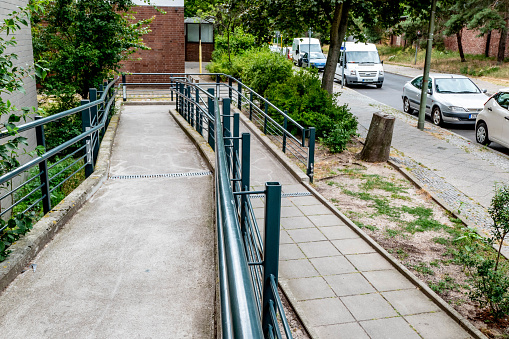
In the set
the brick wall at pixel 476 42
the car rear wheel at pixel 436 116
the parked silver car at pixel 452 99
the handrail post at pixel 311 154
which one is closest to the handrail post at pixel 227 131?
the handrail post at pixel 311 154

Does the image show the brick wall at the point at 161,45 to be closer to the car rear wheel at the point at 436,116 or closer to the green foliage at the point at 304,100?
the green foliage at the point at 304,100

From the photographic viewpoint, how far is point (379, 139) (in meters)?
10.9

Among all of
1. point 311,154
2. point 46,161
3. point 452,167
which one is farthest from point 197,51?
point 46,161

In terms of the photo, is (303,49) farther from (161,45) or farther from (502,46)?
(161,45)

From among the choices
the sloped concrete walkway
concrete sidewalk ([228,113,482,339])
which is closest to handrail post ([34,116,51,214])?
the sloped concrete walkway

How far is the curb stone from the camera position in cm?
404

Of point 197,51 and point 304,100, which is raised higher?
point 197,51

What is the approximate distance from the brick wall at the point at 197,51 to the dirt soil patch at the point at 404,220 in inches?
1038

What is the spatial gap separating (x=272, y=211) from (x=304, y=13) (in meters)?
13.5

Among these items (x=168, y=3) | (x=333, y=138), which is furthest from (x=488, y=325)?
(x=168, y=3)

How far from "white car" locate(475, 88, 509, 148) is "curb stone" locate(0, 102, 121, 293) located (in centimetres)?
974

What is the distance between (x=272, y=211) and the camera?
9.56 ft

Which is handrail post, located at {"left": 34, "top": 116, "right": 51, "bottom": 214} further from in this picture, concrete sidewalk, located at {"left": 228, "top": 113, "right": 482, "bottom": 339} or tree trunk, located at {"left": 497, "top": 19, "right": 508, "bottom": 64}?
tree trunk, located at {"left": 497, "top": 19, "right": 508, "bottom": 64}

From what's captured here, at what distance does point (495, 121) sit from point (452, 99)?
3.02 m
